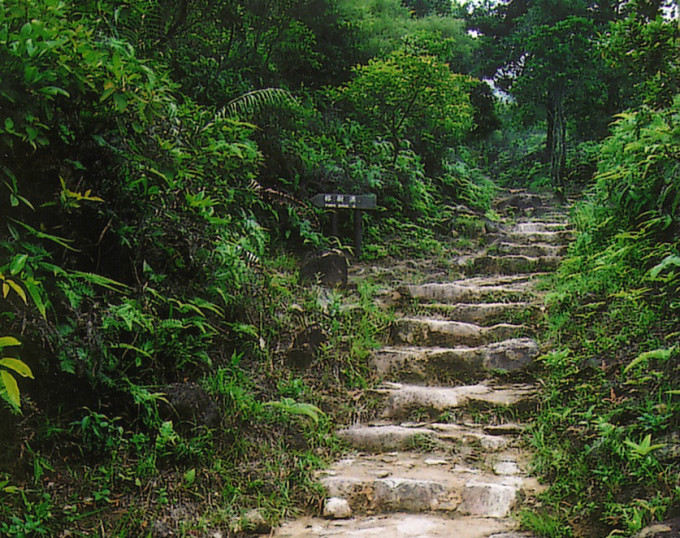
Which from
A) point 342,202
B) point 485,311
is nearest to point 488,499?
point 485,311

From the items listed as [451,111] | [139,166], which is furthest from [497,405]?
[451,111]

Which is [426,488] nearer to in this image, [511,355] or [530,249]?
[511,355]

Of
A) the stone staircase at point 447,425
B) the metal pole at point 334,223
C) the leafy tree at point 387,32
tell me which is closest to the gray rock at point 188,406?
the stone staircase at point 447,425

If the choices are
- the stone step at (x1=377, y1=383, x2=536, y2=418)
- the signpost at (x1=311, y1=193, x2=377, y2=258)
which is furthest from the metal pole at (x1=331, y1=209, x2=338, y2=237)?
the stone step at (x1=377, y1=383, x2=536, y2=418)

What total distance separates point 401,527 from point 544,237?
635cm

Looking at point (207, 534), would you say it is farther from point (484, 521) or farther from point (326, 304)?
point (326, 304)

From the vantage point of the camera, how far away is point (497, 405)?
430 centimetres

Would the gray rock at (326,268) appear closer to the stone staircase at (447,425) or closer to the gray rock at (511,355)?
the stone staircase at (447,425)

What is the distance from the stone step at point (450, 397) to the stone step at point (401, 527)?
4.22ft

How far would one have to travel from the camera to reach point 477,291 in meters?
6.29

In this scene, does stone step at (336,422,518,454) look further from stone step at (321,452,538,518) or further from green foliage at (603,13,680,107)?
green foliage at (603,13,680,107)

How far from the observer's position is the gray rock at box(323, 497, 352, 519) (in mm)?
3205

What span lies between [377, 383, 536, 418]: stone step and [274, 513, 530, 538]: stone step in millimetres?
1288

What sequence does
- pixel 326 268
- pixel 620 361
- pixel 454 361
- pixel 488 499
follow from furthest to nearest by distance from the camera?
pixel 326 268 → pixel 454 361 → pixel 620 361 → pixel 488 499
